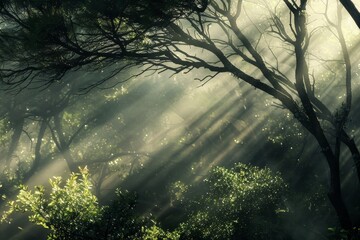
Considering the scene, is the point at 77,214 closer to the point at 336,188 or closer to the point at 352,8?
the point at 336,188

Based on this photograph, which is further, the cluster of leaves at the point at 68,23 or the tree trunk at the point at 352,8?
the cluster of leaves at the point at 68,23

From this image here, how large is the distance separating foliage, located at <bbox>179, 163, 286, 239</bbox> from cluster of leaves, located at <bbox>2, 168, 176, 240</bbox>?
1.98 meters

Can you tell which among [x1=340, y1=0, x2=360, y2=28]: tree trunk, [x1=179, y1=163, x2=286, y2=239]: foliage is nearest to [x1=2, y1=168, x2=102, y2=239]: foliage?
[x1=179, y1=163, x2=286, y2=239]: foliage

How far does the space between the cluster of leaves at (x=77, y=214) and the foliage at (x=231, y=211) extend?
198 cm

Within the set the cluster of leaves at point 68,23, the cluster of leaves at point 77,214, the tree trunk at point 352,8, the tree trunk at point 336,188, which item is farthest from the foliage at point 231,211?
the tree trunk at point 352,8

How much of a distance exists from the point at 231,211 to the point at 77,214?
4.00 metres

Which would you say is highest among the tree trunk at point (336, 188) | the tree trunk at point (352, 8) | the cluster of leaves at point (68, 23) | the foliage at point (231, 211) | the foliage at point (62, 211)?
the cluster of leaves at point (68, 23)

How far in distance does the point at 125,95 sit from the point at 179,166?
5.47m

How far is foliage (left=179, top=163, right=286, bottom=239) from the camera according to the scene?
9.79 m

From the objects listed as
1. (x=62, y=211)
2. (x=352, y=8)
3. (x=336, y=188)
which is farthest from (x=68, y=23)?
(x=336, y=188)

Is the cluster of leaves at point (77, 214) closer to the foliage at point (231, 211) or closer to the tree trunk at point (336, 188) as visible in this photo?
the foliage at point (231, 211)

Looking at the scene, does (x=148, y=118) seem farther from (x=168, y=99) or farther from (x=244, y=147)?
(x=244, y=147)

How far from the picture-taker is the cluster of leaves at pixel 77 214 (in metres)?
7.31

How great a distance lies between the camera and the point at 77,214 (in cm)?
746
